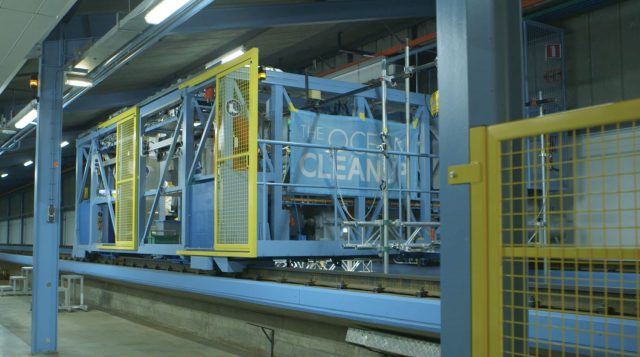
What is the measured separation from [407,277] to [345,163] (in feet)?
10.3

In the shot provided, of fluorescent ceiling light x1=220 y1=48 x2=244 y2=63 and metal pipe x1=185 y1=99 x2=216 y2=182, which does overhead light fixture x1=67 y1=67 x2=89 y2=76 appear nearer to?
metal pipe x1=185 y1=99 x2=216 y2=182

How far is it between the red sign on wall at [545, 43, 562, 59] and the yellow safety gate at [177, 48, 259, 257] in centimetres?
516

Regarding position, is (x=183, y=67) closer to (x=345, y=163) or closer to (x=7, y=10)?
(x=345, y=163)

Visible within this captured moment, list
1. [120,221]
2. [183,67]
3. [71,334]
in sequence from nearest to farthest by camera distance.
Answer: [71,334] → [120,221] → [183,67]

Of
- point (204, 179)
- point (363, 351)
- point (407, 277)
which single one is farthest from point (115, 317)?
point (407, 277)

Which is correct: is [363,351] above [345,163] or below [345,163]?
below

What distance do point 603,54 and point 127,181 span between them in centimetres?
792

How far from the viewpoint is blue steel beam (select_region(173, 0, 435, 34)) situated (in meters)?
8.97

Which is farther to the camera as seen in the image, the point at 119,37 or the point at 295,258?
the point at 295,258

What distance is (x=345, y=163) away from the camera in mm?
8367


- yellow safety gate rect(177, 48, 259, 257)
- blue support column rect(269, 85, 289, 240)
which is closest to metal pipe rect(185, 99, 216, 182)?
yellow safety gate rect(177, 48, 259, 257)

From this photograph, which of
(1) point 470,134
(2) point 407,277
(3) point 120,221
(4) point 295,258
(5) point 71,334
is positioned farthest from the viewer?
(3) point 120,221

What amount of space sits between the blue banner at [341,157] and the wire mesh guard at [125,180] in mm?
3561

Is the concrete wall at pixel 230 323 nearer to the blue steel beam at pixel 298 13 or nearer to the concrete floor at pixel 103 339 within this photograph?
the concrete floor at pixel 103 339
